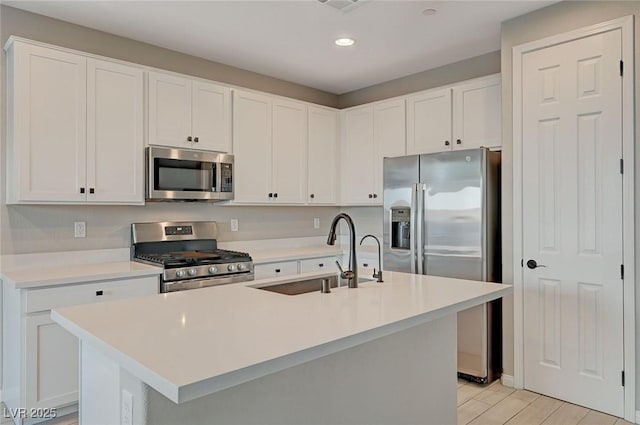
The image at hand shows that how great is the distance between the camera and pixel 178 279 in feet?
10.1

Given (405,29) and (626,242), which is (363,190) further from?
(626,242)

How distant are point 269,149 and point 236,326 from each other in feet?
9.48

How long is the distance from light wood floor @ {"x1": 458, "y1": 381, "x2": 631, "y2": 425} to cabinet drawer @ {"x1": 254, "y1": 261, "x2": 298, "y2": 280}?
5.58 ft

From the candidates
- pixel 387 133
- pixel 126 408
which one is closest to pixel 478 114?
pixel 387 133

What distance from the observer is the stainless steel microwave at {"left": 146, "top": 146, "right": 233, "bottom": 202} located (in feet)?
10.9

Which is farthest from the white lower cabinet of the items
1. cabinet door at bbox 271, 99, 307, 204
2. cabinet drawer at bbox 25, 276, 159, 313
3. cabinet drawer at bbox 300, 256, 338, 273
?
cabinet door at bbox 271, 99, 307, 204

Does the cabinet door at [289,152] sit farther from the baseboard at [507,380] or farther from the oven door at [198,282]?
the baseboard at [507,380]

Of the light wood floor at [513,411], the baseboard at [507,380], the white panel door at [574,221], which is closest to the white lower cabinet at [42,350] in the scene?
the light wood floor at [513,411]

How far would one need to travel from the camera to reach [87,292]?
2.71 metres

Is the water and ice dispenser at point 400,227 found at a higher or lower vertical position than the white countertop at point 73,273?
higher

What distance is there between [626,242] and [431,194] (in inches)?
53.0

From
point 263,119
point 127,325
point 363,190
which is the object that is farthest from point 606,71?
point 127,325

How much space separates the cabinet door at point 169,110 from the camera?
3332 mm

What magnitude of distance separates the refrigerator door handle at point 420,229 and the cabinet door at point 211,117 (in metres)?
1.71
